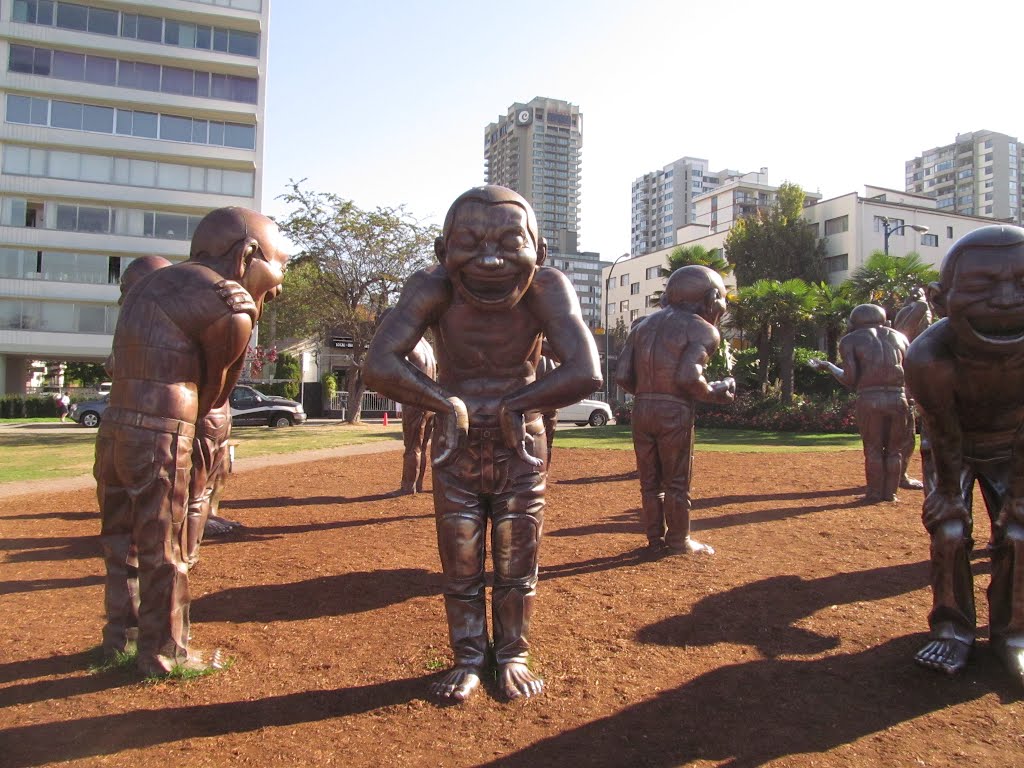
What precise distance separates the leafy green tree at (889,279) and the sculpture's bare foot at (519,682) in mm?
20614

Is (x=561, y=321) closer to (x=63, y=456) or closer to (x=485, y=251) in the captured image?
(x=485, y=251)

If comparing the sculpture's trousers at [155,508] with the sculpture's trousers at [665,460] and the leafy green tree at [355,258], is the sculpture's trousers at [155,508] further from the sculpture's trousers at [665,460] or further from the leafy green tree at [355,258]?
the leafy green tree at [355,258]

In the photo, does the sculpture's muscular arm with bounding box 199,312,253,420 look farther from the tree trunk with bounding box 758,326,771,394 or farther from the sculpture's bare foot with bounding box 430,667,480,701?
the tree trunk with bounding box 758,326,771,394

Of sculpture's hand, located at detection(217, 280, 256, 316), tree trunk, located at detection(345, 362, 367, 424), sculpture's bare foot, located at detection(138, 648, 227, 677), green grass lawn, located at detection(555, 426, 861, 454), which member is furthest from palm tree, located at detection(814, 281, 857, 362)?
sculpture's bare foot, located at detection(138, 648, 227, 677)

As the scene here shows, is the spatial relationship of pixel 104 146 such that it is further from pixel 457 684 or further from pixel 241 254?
pixel 457 684

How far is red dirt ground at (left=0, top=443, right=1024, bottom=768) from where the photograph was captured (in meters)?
2.88

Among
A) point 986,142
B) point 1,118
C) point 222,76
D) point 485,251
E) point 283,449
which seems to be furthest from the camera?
point 986,142

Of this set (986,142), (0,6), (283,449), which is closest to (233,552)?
(283,449)

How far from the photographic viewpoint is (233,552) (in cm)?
622

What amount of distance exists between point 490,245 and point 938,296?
82.2 inches

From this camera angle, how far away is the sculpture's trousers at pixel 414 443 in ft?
27.9

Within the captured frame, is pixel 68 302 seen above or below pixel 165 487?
above

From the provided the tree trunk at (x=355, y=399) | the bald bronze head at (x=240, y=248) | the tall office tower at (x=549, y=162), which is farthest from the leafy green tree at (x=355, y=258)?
the tall office tower at (x=549, y=162)

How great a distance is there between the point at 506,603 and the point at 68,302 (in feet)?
119
